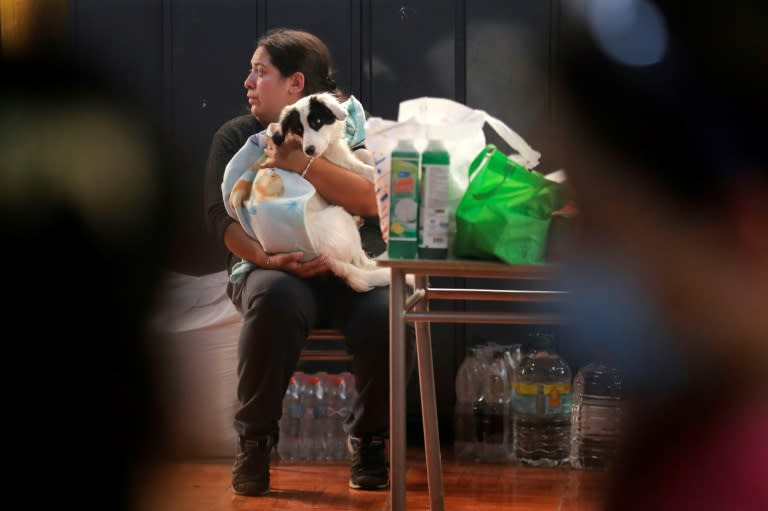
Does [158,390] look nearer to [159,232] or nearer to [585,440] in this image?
[159,232]

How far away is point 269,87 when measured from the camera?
3.04 m

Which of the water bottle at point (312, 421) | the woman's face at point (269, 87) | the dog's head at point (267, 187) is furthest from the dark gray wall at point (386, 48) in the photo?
the dog's head at point (267, 187)

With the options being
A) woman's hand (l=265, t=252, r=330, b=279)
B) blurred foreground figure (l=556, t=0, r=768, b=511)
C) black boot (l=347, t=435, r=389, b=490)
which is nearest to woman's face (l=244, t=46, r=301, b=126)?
woman's hand (l=265, t=252, r=330, b=279)

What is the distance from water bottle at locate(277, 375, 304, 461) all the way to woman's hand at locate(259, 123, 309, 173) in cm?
91

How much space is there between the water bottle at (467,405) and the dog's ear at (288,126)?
1219 millimetres

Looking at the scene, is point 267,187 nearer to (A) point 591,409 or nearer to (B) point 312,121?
(B) point 312,121

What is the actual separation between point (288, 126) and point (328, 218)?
283 millimetres

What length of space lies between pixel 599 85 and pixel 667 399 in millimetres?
262

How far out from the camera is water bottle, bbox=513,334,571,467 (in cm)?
338

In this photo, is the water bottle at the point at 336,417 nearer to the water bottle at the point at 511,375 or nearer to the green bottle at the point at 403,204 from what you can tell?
the water bottle at the point at 511,375

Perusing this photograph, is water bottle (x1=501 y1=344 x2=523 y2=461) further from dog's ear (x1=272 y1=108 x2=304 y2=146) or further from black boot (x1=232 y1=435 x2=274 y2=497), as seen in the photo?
dog's ear (x1=272 y1=108 x2=304 y2=146)

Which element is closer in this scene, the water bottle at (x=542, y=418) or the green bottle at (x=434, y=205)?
the green bottle at (x=434, y=205)

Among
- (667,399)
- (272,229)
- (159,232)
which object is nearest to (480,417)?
(272,229)

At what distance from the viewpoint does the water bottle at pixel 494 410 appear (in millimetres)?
3436
